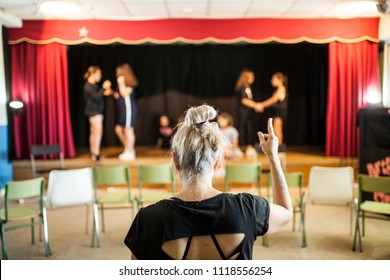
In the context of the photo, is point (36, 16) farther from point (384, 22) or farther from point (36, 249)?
point (384, 22)

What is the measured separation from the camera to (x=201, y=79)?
8.47 metres

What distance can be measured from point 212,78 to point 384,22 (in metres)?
4.40

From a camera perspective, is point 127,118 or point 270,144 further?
point 127,118

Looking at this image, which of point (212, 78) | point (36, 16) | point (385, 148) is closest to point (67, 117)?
point (36, 16)

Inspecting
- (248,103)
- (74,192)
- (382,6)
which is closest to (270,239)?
(74,192)

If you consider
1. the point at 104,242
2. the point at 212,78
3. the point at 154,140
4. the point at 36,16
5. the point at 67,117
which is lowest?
the point at 104,242

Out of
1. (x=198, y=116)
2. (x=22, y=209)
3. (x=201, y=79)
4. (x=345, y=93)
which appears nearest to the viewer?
(x=198, y=116)

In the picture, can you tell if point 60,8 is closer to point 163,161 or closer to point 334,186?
point 163,161

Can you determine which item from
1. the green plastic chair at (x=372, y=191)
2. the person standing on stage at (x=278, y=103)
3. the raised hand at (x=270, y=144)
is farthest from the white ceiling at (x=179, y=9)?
the raised hand at (x=270, y=144)

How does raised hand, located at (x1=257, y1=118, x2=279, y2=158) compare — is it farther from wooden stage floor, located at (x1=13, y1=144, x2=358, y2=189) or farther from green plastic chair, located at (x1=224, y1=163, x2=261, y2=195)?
wooden stage floor, located at (x1=13, y1=144, x2=358, y2=189)

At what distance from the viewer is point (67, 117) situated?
21.6 feet

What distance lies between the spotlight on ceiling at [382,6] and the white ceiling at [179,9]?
33 cm

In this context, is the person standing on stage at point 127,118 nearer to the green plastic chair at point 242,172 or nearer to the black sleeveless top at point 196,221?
the green plastic chair at point 242,172

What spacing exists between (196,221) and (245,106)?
22.3ft
